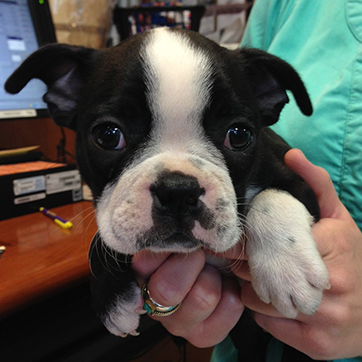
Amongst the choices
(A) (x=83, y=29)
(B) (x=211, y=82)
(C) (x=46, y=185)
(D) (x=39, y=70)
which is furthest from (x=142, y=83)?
(A) (x=83, y=29)

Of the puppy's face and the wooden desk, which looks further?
the wooden desk

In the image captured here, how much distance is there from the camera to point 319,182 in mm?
1037

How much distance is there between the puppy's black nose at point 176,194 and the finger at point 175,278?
0.27 m

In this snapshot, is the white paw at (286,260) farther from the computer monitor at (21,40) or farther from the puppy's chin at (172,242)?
the computer monitor at (21,40)

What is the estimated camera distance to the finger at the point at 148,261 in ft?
3.39

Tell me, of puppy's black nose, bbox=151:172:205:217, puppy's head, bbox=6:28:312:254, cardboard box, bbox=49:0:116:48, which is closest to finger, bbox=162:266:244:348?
puppy's head, bbox=6:28:312:254

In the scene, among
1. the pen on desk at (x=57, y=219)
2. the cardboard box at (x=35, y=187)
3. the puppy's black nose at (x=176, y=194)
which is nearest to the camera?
the puppy's black nose at (x=176, y=194)

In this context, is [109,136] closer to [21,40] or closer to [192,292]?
[192,292]

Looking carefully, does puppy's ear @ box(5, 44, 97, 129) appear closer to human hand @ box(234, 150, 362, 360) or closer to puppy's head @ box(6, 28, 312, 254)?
puppy's head @ box(6, 28, 312, 254)

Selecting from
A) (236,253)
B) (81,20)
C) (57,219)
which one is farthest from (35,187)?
(81,20)

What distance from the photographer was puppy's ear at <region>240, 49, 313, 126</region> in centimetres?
106

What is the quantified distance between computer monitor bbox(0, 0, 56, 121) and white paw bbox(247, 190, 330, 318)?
1.44m

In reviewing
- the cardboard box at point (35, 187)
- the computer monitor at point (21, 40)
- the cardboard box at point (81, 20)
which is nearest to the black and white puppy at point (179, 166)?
the cardboard box at point (35, 187)

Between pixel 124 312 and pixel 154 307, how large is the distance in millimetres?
96
